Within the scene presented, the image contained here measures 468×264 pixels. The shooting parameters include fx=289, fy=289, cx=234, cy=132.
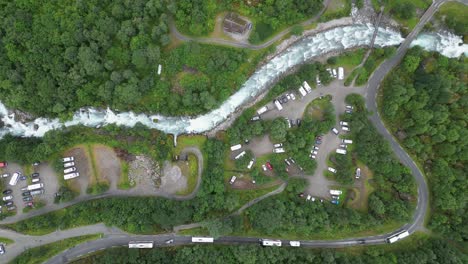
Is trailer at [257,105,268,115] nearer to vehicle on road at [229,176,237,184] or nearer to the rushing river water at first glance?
the rushing river water

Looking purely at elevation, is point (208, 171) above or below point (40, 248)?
above

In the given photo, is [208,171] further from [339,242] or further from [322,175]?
[339,242]

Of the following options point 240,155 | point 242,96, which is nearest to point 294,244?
point 240,155

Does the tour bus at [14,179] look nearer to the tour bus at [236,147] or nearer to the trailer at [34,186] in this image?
the trailer at [34,186]

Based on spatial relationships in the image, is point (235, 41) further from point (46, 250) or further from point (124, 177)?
point (46, 250)

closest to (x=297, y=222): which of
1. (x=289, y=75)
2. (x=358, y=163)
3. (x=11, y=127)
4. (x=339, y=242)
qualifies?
(x=339, y=242)

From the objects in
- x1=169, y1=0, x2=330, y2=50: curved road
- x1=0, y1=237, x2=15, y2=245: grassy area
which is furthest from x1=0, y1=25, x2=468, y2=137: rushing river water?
x1=0, y1=237, x2=15, y2=245: grassy area

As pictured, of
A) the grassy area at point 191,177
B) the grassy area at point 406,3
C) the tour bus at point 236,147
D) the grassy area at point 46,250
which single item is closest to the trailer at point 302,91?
the tour bus at point 236,147
